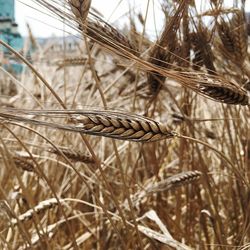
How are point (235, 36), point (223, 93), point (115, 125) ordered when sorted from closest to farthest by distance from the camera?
1. point (115, 125)
2. point (223, 93)
3. point (235, 36)

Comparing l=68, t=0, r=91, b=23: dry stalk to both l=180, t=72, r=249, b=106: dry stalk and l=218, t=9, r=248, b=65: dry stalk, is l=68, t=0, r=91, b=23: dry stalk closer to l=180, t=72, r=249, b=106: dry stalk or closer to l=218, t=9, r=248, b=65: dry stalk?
l=180, t=72, r=249, b=106: dry stalk

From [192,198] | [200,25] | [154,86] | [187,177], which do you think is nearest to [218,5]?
[200,25]

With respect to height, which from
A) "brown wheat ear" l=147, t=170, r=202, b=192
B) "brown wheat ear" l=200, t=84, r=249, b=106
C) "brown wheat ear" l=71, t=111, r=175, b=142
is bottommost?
"brown wheat ear" l=147, t=170, r=202, b=192

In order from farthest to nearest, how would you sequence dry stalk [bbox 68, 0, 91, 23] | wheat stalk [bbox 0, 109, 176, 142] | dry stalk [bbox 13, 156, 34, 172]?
dry stalk [bbox 13, 156, 34, 172] < dry stalk [bbox 68, 0, 91, 23] < wheat stalk [bbox 0, 109, 176, 142]

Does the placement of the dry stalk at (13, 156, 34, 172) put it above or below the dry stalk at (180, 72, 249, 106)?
below

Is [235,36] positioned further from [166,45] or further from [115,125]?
[115,125]

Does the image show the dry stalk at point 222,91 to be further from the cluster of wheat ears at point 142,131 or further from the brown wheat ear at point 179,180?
the brown wheat ear at point 179,180

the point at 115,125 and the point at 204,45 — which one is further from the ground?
the point at 204,45

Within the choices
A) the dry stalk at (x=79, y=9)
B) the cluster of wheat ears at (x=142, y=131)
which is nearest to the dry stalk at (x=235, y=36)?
the cluster of wheat ears at (x=142, y=131)

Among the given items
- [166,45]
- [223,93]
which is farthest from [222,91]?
[166,45]

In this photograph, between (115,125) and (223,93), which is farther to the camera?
(223,93)

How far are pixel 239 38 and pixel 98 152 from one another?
965 millimetres

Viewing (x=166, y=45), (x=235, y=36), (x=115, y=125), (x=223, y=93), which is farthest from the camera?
(x=235, y=36)

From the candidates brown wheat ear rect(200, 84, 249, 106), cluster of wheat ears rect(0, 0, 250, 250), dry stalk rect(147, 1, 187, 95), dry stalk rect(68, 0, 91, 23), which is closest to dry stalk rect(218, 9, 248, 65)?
cluster of wheat ears rect(0, 0, 250, 250)
